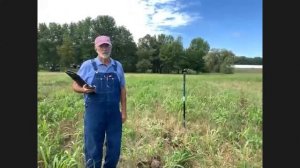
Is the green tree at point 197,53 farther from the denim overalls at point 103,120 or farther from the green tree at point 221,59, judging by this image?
the denim overalls at point 103,120

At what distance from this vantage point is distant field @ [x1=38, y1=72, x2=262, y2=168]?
14.8 ft

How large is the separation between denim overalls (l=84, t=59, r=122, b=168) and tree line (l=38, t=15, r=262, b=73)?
1.31 feet

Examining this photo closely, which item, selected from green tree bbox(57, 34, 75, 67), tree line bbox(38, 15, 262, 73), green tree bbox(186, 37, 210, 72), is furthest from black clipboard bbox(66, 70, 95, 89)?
green tree bbox(186, 37, 210, 72)

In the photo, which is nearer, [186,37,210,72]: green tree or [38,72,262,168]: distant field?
[38,72,262,168]: distant field

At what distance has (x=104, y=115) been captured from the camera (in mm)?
3957

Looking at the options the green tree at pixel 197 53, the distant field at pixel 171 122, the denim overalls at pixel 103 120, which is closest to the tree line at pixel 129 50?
the green tree at pixel 197 53

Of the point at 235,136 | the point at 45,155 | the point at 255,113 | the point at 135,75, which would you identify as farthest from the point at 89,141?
the point at 255,113

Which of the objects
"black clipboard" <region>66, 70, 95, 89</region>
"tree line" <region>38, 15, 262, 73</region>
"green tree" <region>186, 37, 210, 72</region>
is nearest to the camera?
"black clipboard" <region>66, 70, 95, 89</region>

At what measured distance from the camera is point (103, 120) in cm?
397

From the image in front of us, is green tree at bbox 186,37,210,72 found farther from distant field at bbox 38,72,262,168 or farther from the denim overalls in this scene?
the denim overalls

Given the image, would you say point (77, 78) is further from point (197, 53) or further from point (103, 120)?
point (197, 53)

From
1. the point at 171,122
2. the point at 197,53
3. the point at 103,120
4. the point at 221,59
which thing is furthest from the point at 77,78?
the point at 221,59

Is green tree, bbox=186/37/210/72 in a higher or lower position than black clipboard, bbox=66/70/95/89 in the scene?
higher

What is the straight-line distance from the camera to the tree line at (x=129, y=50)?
4.39 metres
